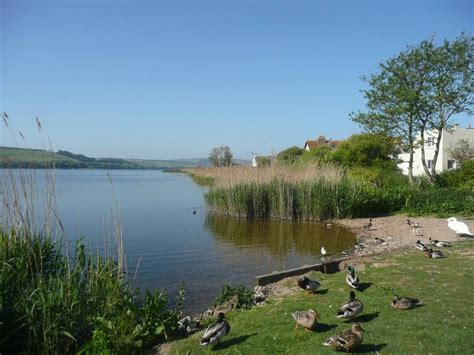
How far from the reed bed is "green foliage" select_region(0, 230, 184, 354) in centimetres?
1698

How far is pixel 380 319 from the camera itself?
6543mm

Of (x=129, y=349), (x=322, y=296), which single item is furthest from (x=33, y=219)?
(x=322, y=296)

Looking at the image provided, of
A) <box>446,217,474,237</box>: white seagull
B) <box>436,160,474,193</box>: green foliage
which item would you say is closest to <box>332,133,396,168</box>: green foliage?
<box>436,160,474,193</box>: green foliage

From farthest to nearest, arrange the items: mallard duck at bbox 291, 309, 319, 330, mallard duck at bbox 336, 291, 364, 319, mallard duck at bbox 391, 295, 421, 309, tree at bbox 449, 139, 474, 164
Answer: tree at bbox 449, 139, 474, 164 < mallard duck at bbox 391, 295, 421, 309 < mallard duck at bbox 336, 291, 364, 319 < mallard duck at bbox 291, 309, 319, 330

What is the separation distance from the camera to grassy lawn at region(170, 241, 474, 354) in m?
5.61

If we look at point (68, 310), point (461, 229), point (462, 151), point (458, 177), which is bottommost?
point (461, 229)

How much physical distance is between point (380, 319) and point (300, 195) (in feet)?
55.6

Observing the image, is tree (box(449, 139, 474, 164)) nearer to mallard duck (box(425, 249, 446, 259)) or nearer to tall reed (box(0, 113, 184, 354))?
mallard duck (box(425, 249, 446, 259))

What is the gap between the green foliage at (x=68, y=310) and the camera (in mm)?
5852

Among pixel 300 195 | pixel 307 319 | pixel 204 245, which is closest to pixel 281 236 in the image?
pixel 204 245

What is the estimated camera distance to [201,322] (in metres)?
7.77

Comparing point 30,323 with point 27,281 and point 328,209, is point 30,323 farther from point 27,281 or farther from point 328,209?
point 328,209

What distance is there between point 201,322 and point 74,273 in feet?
8.67

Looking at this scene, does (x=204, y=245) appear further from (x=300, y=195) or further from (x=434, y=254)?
(x=434, y=254)
